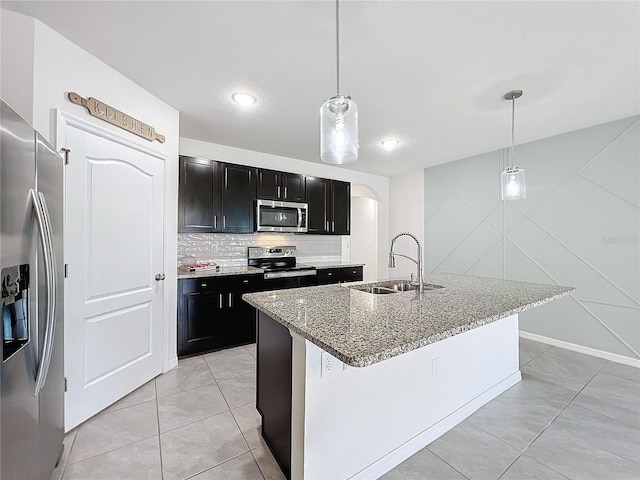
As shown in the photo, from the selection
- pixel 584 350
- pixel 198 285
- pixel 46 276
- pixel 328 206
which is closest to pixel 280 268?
pixel 198 285

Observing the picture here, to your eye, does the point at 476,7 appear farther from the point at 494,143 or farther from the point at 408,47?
the point at 494,143

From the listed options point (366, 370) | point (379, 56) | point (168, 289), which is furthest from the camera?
point (168, 289)

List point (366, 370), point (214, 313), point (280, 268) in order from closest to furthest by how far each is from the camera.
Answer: point (366, 370) < point (214, 313) < point (280, 268)

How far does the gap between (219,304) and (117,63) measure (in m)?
2.26

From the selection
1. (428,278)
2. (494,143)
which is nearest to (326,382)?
(428,278)

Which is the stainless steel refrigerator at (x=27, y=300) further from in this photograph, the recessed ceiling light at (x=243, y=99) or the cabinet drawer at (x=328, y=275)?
the cabinet drawer at (x=328, y=275)

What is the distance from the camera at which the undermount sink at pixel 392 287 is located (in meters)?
2.12

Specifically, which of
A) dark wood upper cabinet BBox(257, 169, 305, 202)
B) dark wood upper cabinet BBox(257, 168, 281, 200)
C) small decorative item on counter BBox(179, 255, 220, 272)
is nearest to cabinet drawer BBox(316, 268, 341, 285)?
dark wood upper cabinet BBox(257, 169, 305, 202)

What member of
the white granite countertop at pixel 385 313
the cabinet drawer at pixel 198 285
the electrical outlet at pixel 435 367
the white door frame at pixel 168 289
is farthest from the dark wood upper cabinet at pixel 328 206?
the electrical outlet at pixel 435 367

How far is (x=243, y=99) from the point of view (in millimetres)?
2527

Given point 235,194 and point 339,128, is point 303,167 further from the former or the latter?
point 339,128

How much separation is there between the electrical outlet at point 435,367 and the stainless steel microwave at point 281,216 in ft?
8.52

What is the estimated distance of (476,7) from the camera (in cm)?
151

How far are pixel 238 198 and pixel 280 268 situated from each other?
40.8 inches
